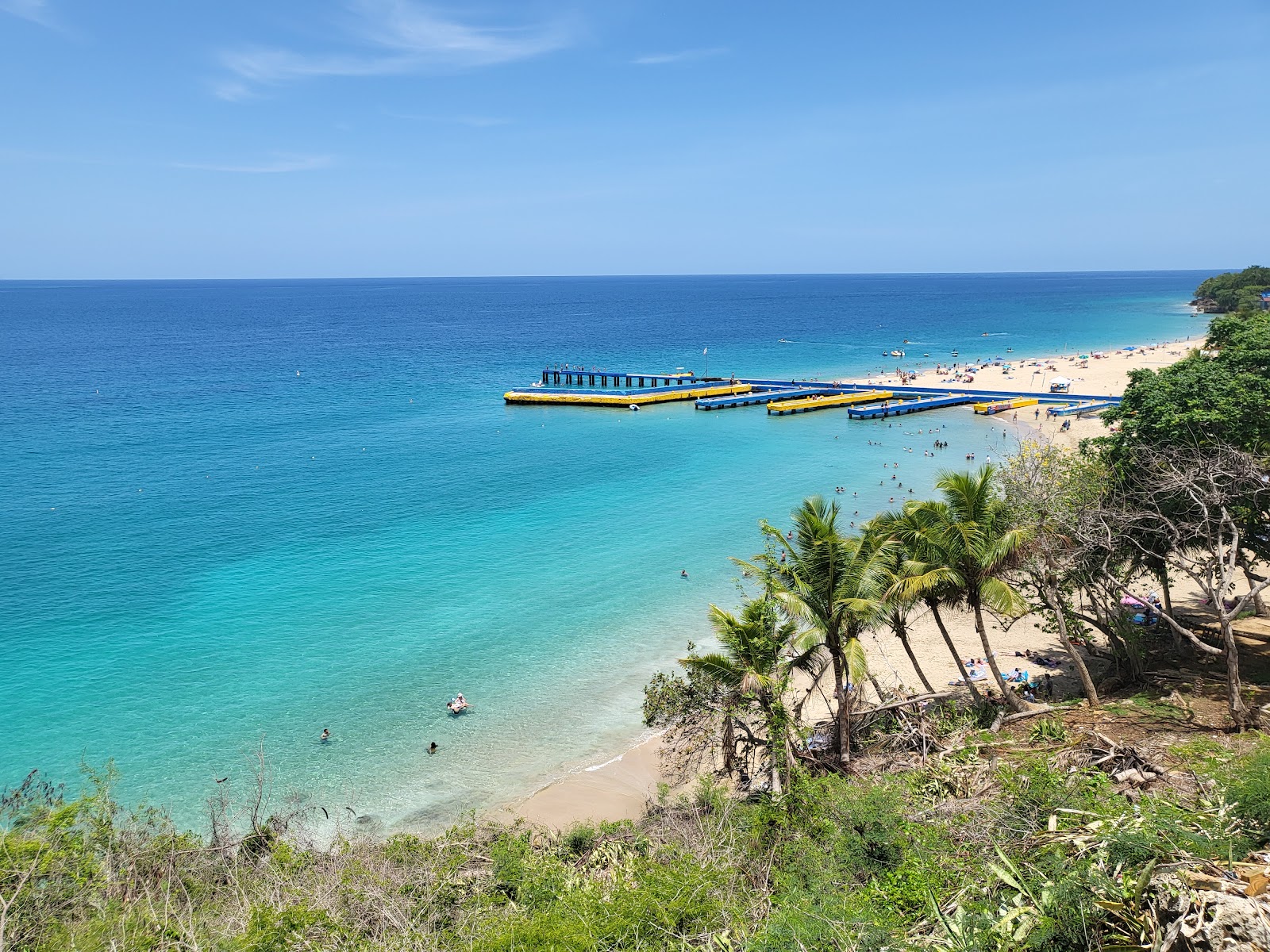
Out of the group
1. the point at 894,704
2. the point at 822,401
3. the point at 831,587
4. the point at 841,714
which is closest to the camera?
the point at 831,587

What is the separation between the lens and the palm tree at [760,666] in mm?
16188

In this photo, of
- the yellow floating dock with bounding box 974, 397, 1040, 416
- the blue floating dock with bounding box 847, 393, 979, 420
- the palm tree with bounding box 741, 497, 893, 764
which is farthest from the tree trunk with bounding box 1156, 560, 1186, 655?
the yellow floating dock with bounding box 974, 397, 1040, 416

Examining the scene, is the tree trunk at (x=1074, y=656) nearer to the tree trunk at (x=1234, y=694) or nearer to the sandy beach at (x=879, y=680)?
the sandy beach at (x=879, y=680)

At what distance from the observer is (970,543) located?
17.5 m

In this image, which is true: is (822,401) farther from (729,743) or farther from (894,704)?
(729,743)

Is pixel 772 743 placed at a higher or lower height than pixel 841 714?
lower

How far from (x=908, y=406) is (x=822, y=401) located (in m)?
7.93

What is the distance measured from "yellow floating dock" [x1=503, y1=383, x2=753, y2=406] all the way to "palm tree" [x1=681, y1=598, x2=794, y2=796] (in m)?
66.1

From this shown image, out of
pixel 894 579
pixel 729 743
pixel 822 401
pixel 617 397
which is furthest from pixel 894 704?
pixel 617 397

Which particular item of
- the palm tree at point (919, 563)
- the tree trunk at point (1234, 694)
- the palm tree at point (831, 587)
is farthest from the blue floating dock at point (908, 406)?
the palm tree at point (831, 587)

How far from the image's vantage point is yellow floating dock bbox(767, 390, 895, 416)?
254ft

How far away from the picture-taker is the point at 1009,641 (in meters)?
28.4

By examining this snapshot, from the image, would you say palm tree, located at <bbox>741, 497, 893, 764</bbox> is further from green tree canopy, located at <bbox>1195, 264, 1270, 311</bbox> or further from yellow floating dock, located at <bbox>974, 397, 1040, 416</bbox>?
green tree canopy, located at <bbox>1195, 264, 1270, 311</bbox>

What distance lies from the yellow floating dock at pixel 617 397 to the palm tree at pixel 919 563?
63948mm
